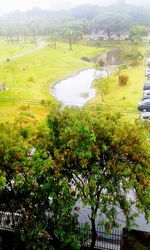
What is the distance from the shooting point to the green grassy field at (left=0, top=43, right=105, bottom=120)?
42.5m

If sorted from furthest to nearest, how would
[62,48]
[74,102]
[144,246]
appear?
[62,48] → [74,102] → [144,246]

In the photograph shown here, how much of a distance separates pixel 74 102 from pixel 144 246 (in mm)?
31378

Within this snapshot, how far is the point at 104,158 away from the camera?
1238 centimetres

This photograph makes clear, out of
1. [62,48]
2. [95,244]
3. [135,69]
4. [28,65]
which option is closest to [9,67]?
[28,65]

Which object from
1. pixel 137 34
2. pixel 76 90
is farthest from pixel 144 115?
pixel 137 34

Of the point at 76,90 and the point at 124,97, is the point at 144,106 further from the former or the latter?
the point at 76,90

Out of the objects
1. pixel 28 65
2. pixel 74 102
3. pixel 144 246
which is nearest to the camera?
pixel 144 246

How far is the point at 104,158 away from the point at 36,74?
5194 cm

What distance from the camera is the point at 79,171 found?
12211mm

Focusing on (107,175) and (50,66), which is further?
(50,66)

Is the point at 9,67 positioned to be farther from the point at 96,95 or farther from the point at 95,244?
the point at 95,244

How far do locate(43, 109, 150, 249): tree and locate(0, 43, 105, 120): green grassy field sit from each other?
2620 centimetres

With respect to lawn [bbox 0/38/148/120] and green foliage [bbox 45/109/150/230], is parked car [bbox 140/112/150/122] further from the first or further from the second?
green foliage [bbox 45/109/150/230]

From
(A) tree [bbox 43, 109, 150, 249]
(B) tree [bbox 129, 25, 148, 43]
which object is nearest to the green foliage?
(A) tree [bbox 43, 109, 150, 249]
